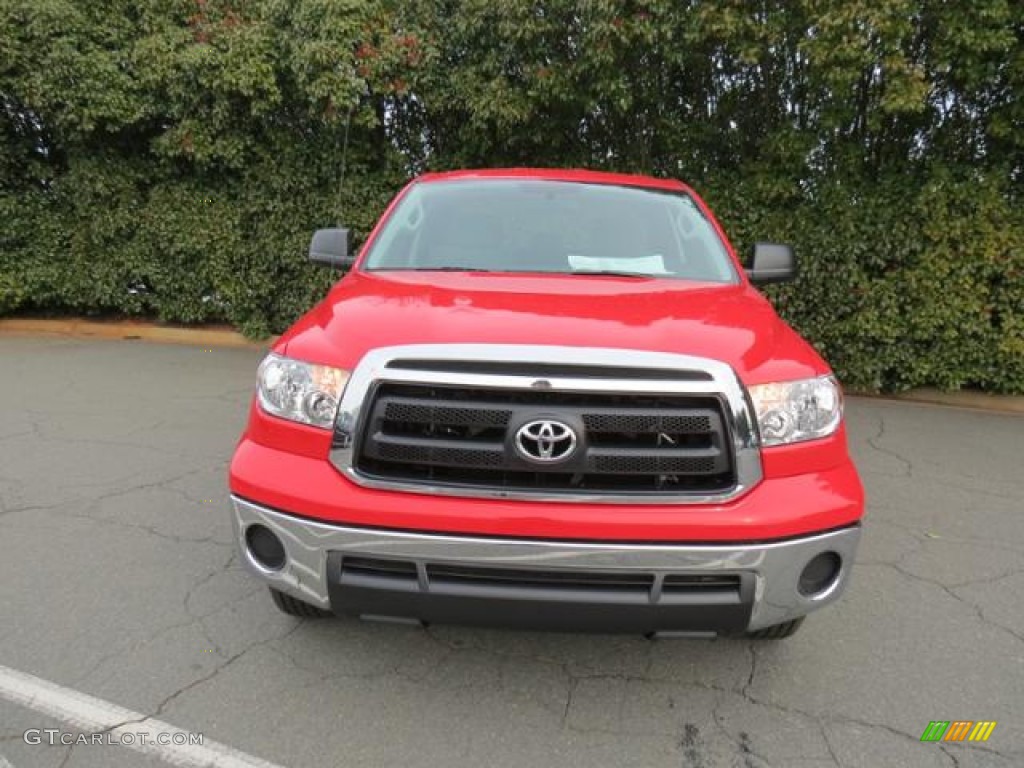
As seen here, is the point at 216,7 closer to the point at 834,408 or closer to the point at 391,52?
the point at 391,52

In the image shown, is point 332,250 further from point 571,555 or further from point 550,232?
point 571,555

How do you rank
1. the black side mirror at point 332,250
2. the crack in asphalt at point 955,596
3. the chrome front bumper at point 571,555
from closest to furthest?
the chrome front bumper at point 571,555 → the crack in asphalt at point 955,596 → the black side mirror at point 332,250

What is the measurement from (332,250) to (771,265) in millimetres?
2269

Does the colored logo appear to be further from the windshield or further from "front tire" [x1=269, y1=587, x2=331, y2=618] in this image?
"front tire" [x1=269, y1=587, x2=331, y2=618]

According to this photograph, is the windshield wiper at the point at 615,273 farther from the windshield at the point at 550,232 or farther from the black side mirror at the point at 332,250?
the black side mirror at the point at 332,250

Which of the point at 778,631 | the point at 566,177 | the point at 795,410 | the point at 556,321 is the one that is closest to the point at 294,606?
the point at 556,321

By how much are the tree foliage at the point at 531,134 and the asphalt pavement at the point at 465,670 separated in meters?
3.35

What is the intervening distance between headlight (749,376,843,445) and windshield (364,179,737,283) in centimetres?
96

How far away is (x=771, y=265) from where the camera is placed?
11.2ft

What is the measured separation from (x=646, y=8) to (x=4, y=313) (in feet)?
35.2

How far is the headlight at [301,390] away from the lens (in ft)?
6.84

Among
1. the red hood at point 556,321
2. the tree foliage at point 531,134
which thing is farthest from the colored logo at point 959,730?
the tree foliage at point 531,134

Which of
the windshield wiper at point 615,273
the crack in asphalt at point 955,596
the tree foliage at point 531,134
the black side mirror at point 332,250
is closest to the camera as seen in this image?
the crack in asphalt at point 955,596

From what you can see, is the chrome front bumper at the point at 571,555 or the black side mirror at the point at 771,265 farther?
the black side mirror at the point at 771,265
